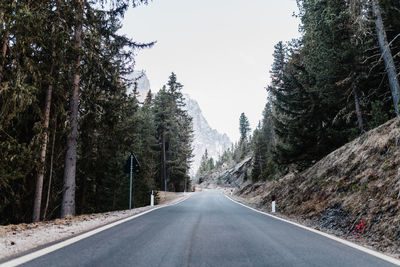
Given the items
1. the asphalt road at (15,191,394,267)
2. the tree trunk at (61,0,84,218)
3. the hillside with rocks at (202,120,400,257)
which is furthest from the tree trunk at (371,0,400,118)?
the tree trunk at (61,0,84,218)

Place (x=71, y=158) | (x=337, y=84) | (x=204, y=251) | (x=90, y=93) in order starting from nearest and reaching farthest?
(x=204, y=251) → (x=71, y=158) → (x=90, y=93) → (x=337, y=84)

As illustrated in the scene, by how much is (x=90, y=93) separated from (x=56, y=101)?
4.85 ft

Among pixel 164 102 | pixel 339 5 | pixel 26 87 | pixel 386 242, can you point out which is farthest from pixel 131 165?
pixel 164 102

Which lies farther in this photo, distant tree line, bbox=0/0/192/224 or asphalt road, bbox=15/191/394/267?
distant tree line, bbox=0/0/192/224

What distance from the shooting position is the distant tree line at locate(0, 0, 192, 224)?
6.71 meters

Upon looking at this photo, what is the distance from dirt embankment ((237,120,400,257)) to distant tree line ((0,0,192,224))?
348 inches

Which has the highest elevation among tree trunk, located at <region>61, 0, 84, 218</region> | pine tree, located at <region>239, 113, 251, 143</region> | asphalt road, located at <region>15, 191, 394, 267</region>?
pine tree, located at <region>239, 113, 251, 143</region>

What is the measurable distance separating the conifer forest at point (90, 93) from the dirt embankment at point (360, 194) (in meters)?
1.87

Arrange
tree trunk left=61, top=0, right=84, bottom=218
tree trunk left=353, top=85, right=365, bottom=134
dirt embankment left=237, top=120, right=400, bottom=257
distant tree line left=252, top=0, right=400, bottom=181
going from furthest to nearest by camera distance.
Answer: distant tree line left=252, top=0, right=400, bottom=181 → tree trunk left=353, top=85, right=365, bottom=134 → tree trunk left=61, top=0, right=84, bottom=218 → dirt embankment left=237, top=120, right=400, bottom=257

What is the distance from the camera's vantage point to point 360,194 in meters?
6.94

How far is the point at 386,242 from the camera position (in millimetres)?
4488

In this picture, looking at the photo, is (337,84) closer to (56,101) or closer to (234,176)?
(56,101)

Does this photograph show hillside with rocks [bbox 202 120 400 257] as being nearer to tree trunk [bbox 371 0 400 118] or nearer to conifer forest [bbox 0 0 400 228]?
conifer forest [bbox 0 0 400 228]

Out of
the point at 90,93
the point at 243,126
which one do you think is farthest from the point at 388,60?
the point at 243,126
